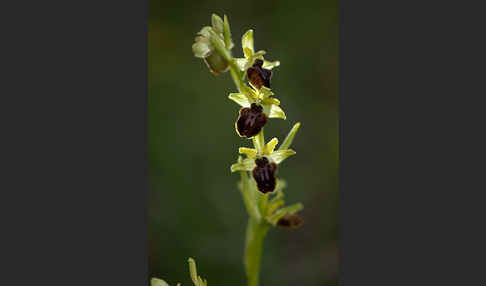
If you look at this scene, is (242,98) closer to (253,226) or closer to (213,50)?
(213,50)

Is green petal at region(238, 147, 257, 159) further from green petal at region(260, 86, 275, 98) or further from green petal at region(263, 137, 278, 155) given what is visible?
green petal at region(260, 86, 275, 98)

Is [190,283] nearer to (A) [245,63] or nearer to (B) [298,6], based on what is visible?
(A) [245,63]

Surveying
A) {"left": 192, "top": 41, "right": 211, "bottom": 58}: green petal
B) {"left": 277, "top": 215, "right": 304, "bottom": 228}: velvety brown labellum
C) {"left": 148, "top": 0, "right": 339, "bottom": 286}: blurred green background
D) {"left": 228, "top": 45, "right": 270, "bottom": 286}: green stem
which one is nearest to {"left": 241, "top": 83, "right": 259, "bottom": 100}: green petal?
{"left": 192, "top": 41, "right": 211, "bottom": 58}: green petal

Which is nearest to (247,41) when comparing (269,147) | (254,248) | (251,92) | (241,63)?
(241,63)

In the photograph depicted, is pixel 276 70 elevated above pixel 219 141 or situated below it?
above

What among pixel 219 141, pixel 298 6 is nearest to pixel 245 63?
pixel 219 141
